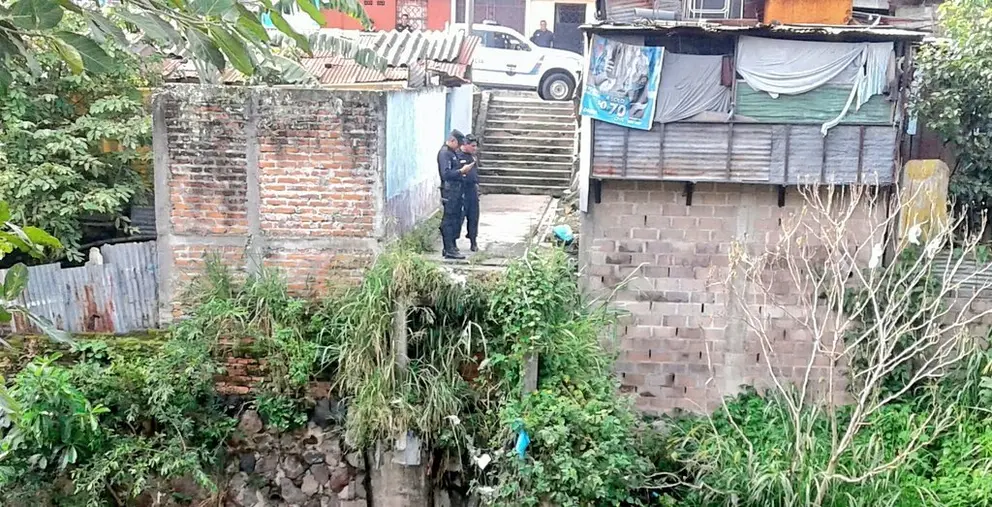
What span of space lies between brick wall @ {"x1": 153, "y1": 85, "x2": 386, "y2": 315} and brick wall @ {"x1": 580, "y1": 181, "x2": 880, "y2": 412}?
2.29 m

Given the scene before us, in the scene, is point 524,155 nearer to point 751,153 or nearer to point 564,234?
point 564,234

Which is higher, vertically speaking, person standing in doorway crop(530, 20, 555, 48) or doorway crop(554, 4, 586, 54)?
doorway crop(554, 4, 586, 54)

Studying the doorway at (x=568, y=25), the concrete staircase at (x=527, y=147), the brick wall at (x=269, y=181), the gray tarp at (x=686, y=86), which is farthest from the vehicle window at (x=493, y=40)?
the brick wall at (x=269, y=181)

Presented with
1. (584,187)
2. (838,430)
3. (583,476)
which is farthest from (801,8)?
(583,476)

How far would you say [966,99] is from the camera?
819cm

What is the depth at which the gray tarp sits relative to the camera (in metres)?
7.70

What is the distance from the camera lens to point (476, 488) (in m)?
6.69

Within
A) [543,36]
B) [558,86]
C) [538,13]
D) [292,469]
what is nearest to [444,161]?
[292,469]

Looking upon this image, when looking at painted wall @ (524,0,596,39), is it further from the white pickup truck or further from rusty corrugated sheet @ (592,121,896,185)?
rusty corrugated sheet @ (592,121,896,185)

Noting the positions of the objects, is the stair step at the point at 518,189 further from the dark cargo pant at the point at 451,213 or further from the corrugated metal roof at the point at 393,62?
the dark cargo pant at the point at 451,213

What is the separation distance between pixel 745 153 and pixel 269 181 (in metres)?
4.42

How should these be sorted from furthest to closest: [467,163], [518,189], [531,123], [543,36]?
1. [543,36]
2. [531,123]
3. [518,189]
4. [467,163]

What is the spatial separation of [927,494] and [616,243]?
347 cm

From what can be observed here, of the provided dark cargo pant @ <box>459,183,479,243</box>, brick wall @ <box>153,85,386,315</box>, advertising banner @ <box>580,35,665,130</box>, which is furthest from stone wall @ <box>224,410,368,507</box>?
advertising banner @ <box>580,35,665,130</box>
